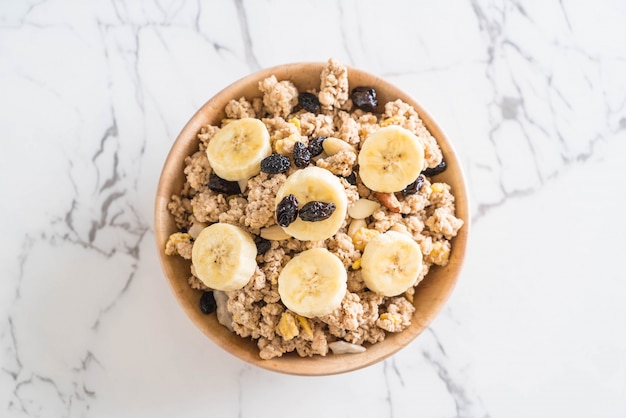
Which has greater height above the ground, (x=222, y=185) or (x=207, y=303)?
(x=222, y=185)

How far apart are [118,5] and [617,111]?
1906mm

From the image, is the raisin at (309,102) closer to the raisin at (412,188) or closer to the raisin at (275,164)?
the raisin at (275,164)

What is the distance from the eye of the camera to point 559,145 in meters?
2.29

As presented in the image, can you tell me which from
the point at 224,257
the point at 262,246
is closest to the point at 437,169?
the point at 262,246

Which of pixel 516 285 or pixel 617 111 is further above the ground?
pixel 617 111

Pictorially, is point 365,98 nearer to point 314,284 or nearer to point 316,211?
point 316,211

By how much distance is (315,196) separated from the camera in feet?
5.32

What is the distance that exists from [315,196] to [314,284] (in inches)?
9.2

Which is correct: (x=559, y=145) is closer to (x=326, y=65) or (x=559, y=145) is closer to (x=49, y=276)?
(x=326, y=65)

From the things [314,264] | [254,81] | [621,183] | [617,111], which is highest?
[254,81]

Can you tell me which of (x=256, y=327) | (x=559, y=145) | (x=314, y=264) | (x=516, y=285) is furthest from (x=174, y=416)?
(x=559, y=145)

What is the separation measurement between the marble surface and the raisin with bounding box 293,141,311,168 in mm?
655

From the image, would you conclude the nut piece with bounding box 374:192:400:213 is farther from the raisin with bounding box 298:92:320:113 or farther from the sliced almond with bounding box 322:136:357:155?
the raisin with bounding box 298:92:320:113

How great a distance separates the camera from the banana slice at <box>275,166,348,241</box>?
63.6 inches
